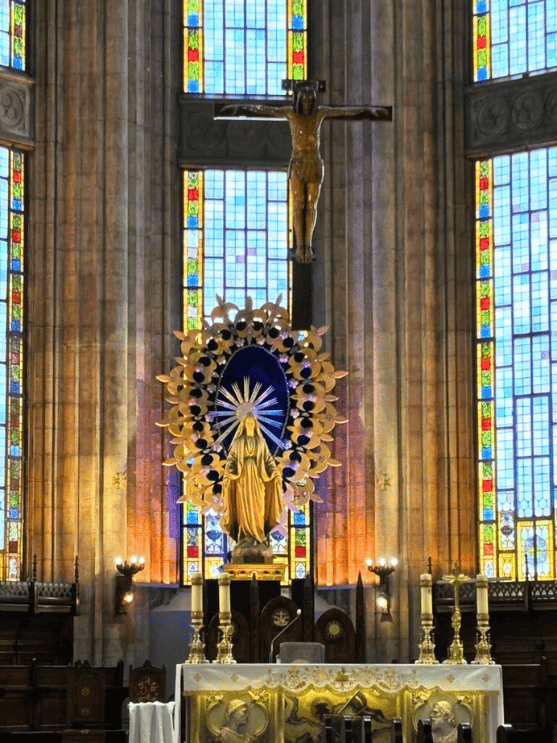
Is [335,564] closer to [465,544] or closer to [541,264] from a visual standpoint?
[465,544]

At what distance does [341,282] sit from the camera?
2316 centimetres

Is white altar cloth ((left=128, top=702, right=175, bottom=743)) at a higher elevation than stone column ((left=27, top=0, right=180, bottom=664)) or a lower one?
lower

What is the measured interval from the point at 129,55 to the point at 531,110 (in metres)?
5.52

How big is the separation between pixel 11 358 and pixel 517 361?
6757mm

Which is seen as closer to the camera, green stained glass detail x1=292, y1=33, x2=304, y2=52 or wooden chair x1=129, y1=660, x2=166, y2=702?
wooden chair x1=129, y1=660, x2=166, y2=702

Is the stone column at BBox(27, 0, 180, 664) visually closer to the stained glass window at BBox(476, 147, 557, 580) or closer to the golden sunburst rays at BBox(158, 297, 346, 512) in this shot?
the golden sunburst rays at BBox(158, 297, 346, 512)

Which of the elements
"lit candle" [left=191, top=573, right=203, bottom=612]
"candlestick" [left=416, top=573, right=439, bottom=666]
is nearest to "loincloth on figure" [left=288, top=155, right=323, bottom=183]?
"candlestick" [left=416, top=573, right=439, bottom=666]

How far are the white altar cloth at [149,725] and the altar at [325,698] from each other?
8.75ft

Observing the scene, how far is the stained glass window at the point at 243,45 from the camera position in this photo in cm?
2367

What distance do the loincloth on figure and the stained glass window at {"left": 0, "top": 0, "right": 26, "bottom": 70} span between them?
5.32 metres

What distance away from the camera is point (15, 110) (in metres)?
22.4

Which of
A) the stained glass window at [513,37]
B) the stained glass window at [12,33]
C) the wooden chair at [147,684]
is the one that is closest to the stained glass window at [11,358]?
the stained glass window at [12,33]

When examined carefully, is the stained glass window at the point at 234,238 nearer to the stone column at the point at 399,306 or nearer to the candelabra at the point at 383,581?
the stone column at the point at 399,306

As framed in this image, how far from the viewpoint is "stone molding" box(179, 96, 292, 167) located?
2347cm
